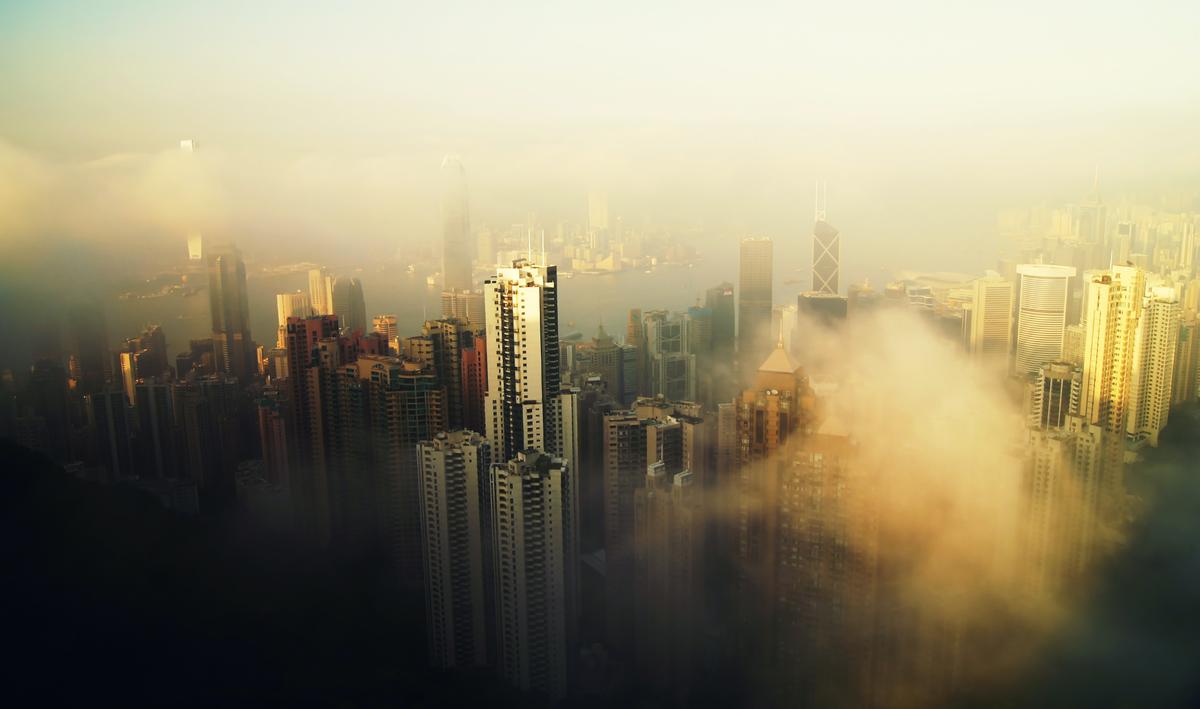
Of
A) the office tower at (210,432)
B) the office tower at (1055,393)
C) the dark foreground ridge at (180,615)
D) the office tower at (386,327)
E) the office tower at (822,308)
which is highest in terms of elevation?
the office tower at (822,308)

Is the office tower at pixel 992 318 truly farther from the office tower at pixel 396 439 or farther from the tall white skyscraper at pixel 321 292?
the tall white skyscraper at pixel 321 292

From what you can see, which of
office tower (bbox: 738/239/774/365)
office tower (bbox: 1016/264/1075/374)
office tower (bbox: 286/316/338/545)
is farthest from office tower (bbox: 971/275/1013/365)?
office tower (bbox: 286/316/338/545)

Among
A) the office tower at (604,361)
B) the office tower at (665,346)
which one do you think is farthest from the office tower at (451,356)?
the office tower at (665,346)

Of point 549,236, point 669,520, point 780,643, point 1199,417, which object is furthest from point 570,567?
point 1199,417

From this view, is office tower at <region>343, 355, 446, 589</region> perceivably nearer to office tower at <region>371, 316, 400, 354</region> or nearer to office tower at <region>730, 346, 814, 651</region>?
office tower at <region>371, 316, 400, 354</region>

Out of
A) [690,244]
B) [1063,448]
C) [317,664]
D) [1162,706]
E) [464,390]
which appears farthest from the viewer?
[690,244]

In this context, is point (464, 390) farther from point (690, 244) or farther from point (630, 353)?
point (690, 244)
